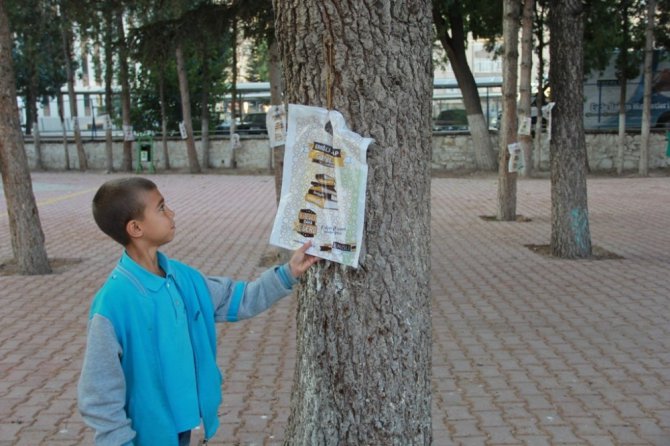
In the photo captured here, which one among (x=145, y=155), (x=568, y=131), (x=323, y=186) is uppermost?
(x=323, y=186)

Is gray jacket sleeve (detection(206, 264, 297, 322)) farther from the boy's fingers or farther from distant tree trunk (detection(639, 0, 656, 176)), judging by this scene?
distant tree trunk (detection(639, 0, 656, 176))

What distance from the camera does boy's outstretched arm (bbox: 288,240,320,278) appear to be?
264 cm

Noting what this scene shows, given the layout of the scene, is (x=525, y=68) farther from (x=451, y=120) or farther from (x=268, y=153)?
(x=268, y=153)

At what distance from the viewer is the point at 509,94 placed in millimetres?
12844

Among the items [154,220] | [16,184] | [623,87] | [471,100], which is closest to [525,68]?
[471,100]

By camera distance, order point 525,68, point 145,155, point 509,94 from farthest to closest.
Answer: point 145,155
point 525,68
point 509,94

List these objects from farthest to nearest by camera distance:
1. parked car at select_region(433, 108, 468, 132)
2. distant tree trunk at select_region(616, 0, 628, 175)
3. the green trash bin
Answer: parked car at select_region(433, 108, 468, 132) → the green trash bin → distant tree trunk at select_region(616, 0, 628, 175)

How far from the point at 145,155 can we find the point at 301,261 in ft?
84.3

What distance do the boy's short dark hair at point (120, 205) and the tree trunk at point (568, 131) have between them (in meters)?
7.83

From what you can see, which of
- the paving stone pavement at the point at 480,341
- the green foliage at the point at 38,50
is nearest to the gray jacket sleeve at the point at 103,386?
the paving stone pavement at the point at 480,341

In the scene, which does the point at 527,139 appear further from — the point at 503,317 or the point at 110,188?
the point at 110,188

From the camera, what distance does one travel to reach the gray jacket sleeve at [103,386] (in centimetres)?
232

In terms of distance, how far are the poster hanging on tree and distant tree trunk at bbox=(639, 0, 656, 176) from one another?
19976mm

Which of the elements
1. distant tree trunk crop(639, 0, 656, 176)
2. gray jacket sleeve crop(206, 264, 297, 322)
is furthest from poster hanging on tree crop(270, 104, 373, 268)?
distant tree trunk crop(639, 0, 656, 176)
